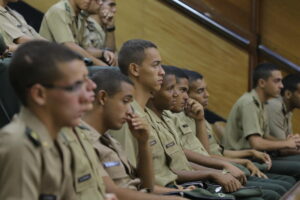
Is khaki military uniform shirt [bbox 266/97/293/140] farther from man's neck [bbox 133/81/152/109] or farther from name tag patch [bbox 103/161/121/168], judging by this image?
name tag patch [bbox 103/161/121/168]

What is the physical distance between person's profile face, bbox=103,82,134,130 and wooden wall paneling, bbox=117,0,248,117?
2630mm

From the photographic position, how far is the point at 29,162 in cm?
140

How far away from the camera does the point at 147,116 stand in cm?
261

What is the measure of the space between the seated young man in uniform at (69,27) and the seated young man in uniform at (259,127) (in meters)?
0.93

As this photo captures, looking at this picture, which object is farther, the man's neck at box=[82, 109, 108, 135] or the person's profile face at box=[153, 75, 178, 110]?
the person's profile face at box=[153, 75, 178, 110]

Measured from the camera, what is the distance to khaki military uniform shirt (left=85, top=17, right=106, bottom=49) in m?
3.71

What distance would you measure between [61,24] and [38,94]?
1.93 m

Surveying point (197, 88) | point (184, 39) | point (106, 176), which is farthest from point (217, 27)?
point (106, 176)

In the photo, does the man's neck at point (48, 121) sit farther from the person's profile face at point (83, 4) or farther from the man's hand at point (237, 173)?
the person's profile face at point (83, 4)

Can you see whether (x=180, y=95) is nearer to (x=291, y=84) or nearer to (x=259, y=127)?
(x=259, y=127)

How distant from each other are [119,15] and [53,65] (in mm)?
3221

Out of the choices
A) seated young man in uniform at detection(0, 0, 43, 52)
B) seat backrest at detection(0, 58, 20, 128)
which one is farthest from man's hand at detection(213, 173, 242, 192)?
seated young man in uniform at detection(0, 0, 43, 52)

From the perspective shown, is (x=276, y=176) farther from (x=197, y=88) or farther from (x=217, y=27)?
(x=217, y=27)

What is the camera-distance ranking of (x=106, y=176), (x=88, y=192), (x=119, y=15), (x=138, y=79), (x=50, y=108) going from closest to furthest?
(x=50, y=108) → (x=88, y=192) → (x=106, y=176) → (x=138, y=79) → (x=119, y=15)
